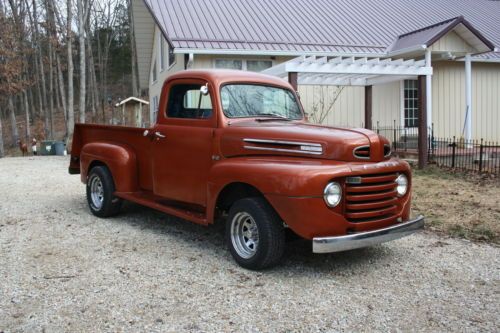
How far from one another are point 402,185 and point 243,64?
10506 mm

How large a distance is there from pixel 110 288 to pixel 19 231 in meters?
2.79

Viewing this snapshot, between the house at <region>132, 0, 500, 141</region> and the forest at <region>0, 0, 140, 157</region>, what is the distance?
296 inches

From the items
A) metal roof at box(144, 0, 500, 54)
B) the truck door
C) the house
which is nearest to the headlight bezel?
the truck door

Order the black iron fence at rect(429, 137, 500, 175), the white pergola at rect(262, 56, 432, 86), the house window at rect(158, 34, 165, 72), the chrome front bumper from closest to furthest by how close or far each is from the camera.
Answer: the chrome front bumper → the white pergola at rect(262, 56, 432, 86) → the black iron fence at rect(429, 137, 500, 175) → the house window at rect(158, 34, 165, 72)

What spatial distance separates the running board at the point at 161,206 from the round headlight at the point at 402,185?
2.01 metres

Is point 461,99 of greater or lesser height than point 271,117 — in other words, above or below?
above

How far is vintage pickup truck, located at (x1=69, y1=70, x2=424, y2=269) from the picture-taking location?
4289mm

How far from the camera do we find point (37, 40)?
3316cm

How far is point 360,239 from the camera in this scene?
431cm

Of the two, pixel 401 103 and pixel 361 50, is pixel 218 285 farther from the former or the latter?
pixel 401 103

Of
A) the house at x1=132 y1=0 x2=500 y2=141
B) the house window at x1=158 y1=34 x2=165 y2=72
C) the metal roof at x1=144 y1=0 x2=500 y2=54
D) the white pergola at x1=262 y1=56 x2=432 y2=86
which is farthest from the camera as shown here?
the house window at x1=158 y1=34 x2=165 y2=72

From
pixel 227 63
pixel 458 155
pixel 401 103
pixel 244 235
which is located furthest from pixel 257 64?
pixel 244 235

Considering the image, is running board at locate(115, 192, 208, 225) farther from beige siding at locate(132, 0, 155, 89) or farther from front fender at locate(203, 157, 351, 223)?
beige siding at locate(132, 0, 155, 89)

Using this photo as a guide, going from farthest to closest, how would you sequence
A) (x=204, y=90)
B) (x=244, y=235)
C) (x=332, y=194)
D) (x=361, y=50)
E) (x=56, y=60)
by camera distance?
(x=56, y=60) → (x=361, y=50) → (x=204, y=90) → (x=244, y=235) → (x=332, y=194)
